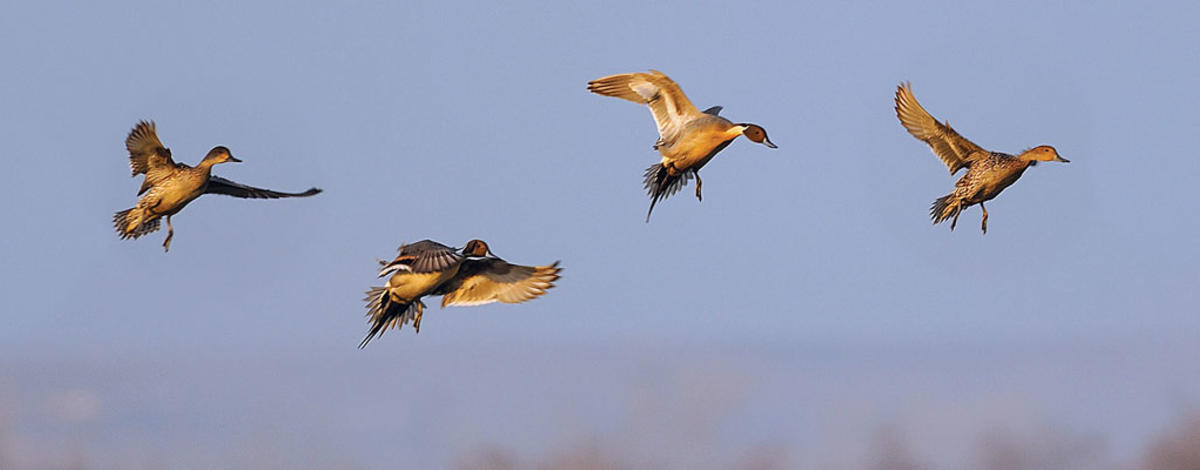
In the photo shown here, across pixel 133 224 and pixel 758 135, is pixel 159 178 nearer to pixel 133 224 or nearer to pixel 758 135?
pixel 133 224

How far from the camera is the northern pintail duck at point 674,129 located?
4894cm

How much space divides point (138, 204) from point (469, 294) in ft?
29.5

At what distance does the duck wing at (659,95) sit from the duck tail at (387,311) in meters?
7.58

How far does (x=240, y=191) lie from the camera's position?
177ft

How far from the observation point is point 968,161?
173ft

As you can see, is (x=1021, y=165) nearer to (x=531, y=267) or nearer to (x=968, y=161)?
(x=968, y=161)

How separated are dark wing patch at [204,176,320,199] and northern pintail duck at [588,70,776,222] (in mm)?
8321

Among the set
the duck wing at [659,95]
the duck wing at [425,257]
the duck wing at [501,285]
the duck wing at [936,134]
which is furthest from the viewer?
the duck wing at [936,134]

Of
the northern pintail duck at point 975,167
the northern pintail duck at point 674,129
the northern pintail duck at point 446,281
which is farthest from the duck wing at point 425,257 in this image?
the northern pintail duck at point 975,167

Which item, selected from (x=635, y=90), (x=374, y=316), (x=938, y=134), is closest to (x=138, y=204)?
(x=374, y=316)

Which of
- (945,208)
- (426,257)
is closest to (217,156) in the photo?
(426,257)

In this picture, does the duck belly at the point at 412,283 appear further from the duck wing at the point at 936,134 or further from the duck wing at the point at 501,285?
the duck wing at the point at 936,134

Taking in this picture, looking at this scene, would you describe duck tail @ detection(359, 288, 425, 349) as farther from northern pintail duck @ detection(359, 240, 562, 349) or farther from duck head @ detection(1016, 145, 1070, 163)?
duck head @ detection(1016, 145, 1070, 163)

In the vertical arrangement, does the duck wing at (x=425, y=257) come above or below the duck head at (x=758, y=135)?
below
